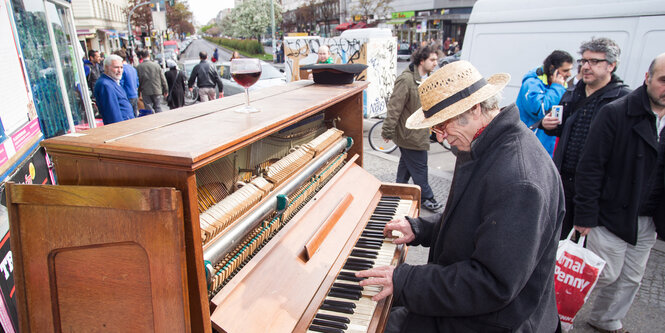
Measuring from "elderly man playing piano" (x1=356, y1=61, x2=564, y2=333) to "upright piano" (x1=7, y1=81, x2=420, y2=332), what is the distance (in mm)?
324

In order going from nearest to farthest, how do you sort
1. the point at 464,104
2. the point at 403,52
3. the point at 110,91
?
the point at 464,104, the point at 110,91, the point at 403,52

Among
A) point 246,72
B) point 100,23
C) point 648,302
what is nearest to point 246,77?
point 246,72

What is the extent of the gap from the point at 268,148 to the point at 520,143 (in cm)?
149

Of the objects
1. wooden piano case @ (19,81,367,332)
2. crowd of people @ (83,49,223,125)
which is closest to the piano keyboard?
wooden piano case @ (19,81,367,332)

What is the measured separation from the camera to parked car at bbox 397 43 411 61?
29.8m

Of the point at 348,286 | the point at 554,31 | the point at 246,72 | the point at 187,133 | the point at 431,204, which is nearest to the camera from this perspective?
the point at 187,133

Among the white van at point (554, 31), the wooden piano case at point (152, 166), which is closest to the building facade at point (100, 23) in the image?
the white van at point (554, 31)

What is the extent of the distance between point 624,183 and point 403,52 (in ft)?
103

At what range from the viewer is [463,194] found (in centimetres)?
177

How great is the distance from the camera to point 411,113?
4.83m

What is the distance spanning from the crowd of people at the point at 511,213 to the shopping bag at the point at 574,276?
0.70 ft

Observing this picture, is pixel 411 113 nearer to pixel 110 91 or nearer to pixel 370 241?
pixel 370 241

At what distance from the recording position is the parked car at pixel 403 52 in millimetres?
29841

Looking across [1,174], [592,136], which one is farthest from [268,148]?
[592,136]
